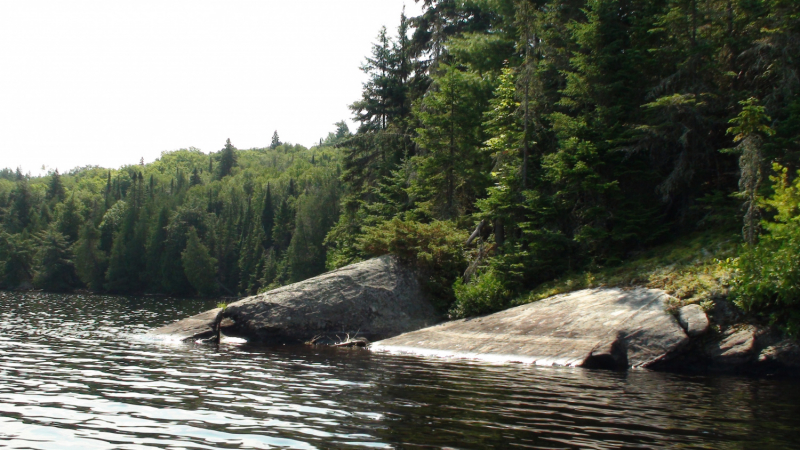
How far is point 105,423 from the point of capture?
9125mm

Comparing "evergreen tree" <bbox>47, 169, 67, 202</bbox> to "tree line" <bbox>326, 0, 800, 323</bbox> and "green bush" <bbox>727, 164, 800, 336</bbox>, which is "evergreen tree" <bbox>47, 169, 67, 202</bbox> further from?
"green bush" <bbox>727, 164, 800, 336</bbox>

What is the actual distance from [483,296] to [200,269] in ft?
243

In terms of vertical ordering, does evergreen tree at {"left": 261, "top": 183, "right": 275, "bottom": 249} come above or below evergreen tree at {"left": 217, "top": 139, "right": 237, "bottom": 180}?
below

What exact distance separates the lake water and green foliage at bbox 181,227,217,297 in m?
72.5

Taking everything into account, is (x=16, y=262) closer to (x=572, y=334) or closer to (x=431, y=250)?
(x=431, y=250)

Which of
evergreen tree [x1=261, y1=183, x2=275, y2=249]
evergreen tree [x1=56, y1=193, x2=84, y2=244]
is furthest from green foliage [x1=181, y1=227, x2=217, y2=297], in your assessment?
evergreen tree [x1=56, y1=193, x2=84, y2=244]

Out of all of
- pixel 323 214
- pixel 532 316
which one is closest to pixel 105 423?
pixel 532 316

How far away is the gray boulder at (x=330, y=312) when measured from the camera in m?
23.5

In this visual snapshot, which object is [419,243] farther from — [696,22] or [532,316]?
[696,22]

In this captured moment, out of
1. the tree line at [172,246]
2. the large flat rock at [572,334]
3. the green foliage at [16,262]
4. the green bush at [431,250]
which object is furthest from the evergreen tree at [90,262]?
the large flat rock at [572,334]

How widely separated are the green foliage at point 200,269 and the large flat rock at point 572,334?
71.9 metres

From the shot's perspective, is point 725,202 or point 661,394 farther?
point 725,202

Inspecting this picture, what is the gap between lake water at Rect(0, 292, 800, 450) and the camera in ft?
27.5

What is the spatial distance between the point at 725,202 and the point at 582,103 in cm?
726
